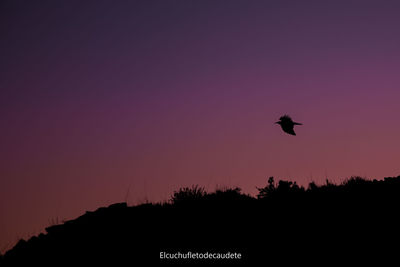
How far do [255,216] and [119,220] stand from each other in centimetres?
407

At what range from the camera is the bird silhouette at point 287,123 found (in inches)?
518

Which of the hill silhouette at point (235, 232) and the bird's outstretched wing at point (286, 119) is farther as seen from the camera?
the bird's outstretched wing at point (286, 119)

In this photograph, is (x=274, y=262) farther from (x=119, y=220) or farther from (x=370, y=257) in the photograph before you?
(x=119, y=220)

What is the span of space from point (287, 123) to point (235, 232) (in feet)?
17.6

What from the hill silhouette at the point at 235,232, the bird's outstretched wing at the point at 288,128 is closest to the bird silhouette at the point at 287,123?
the bird's outstretched wing at the point at 288,128

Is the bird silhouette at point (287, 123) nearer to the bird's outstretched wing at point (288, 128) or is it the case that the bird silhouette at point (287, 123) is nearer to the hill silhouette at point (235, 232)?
the bird's outstretched wing at point (288, 128)

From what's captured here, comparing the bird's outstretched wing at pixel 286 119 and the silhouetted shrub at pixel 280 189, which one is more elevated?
the bird's outstretched wing at pixel 286 119

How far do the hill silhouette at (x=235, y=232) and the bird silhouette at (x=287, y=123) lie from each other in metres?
2.34

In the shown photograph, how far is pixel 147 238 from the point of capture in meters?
9.53

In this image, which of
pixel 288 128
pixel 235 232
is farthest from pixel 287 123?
pixel 235 232

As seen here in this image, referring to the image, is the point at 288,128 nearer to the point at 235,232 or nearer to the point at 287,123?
the point at 287,123

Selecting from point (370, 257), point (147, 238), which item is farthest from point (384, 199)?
point (147, 238)

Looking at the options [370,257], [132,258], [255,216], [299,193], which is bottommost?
[370,257]

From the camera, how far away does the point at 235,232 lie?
9586 mm
